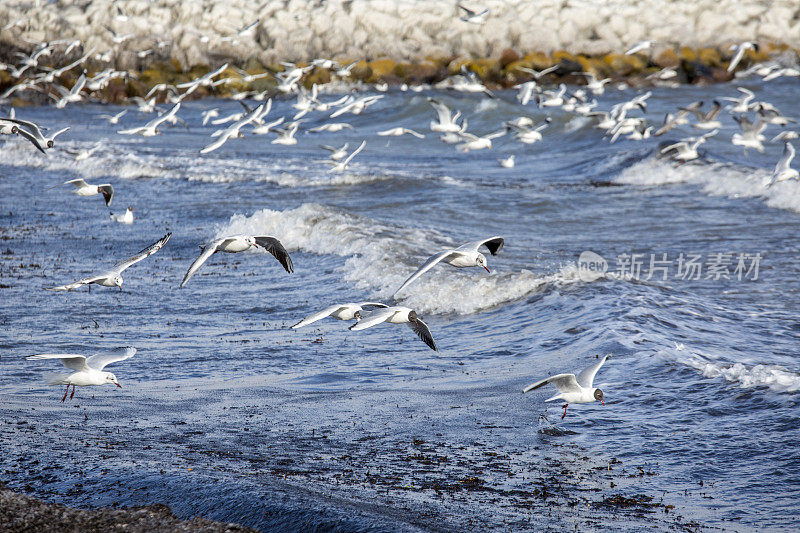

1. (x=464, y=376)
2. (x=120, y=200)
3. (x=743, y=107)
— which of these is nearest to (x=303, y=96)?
(x=120, y=200)

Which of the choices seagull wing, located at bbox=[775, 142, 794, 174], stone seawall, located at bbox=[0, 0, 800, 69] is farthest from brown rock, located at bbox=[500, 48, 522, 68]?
seagull wing, located at bbox=[775, 142, 794, 174]

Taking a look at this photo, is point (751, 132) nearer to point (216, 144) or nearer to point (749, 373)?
point (216, 144)

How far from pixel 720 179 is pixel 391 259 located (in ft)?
31.5

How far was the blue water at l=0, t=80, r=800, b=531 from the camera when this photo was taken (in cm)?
544

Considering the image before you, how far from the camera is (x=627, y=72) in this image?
41750 millimetres

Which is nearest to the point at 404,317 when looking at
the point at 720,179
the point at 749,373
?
the point at 749,373

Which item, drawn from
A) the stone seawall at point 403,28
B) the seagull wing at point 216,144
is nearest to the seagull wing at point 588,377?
the seagull wing at point 216,144

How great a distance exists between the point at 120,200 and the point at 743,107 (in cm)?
1586

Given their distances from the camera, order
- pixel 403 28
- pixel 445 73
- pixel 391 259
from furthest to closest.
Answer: pixel 403 28
pixel 445 73
pixel 391 259

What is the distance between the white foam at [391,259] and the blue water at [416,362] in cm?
5

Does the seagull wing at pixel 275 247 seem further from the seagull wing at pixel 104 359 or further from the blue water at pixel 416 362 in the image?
the seagull wing at pixel 104 359

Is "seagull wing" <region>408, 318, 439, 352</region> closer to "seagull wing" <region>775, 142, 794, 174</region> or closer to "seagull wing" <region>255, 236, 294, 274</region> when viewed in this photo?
"seagull wing" <region>255, 236, 294, 274</region>

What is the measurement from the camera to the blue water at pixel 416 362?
17.9 ft

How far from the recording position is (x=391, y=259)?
41.5ft
